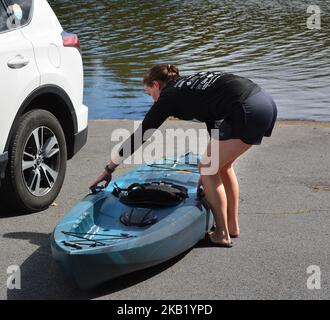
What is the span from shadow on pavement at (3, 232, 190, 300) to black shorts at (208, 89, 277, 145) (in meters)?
0.97

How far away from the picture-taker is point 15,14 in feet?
19.9

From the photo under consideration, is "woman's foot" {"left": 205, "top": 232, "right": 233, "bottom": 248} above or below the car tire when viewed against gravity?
below

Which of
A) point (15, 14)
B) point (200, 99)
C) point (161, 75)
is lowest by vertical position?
point (200, 99)

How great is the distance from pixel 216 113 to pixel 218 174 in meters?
0.47

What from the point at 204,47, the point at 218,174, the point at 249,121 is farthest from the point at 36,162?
the point at 204,47

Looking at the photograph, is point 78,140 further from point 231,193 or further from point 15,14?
point 231,193

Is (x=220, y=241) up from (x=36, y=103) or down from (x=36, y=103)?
down

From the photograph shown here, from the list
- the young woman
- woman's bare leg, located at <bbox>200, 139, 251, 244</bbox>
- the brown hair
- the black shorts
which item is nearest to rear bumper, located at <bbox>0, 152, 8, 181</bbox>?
the young woman

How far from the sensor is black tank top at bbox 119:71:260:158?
513cm

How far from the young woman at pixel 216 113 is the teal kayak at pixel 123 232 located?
0.20m

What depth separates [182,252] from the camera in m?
5.19

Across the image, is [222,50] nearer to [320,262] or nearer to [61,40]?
[61,40]

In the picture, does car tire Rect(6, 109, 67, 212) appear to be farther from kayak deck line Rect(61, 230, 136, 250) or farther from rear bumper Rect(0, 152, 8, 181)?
kayak deck line Rect(61, 230, 136, 250)

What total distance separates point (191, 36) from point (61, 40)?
13.7 m
